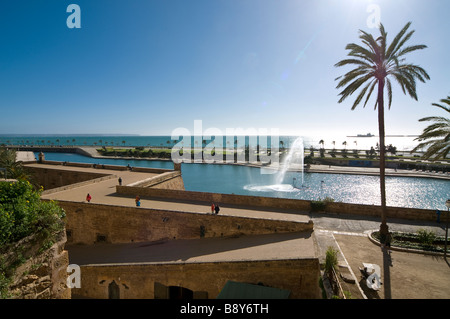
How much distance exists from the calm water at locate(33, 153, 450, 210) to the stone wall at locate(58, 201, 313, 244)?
25153mm

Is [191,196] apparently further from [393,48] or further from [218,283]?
[393,48]

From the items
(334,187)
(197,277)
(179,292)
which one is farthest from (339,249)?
(334,187)

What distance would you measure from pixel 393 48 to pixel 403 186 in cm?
4164

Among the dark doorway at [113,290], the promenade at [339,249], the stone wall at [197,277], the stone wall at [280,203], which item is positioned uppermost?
the stone wall at [280,203]

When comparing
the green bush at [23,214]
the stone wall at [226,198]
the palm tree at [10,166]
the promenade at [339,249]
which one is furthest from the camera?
the palm tree at [10,166]

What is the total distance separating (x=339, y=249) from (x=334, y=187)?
37.0 meters

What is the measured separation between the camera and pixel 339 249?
10984mm

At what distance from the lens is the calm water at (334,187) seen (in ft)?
119

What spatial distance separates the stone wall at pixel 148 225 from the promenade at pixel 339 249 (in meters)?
0.54

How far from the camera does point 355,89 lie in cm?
1327

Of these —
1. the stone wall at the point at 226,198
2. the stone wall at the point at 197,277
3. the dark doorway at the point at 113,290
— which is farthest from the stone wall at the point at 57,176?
the dark doorway at the point at 113,290

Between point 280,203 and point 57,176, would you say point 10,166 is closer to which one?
point 57,176

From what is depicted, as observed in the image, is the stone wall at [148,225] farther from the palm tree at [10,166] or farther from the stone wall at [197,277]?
the palm tree at [10,166]
